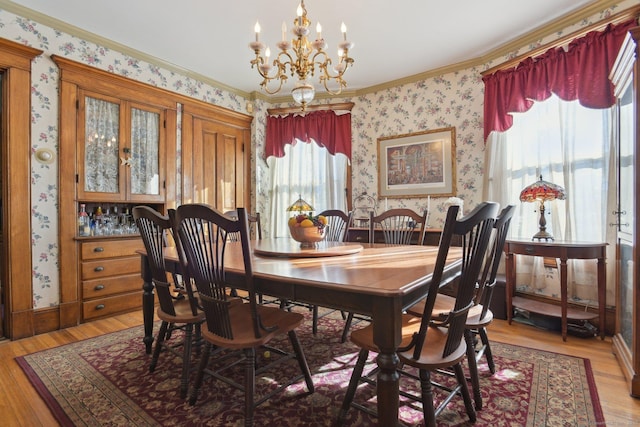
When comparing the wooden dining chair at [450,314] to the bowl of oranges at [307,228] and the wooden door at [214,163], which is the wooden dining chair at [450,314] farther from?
the wooden door at [214,163]

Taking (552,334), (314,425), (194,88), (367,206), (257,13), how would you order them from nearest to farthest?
(314,425)
(552,334)
(257,13)
(194,88)
(367,206)

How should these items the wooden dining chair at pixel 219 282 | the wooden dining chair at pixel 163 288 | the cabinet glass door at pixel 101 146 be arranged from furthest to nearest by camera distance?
the cabinet glass door at pixel 101 146 → the wooden dining chair at pixel 163 288 → the wooden dining chair at pixel 219 282

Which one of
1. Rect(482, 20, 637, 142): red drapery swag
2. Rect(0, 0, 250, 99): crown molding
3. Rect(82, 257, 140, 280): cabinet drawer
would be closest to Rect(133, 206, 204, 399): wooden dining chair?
Rect(82, 257, 140, 280): cabinet drawer

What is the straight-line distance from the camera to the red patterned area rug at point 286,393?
1.54 meters

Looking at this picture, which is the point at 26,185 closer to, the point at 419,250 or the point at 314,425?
the point at 314,425

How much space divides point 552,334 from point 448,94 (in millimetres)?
2631

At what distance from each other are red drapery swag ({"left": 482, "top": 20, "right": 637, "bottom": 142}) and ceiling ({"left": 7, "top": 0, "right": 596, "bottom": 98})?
0.32 metres

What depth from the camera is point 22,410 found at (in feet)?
5.34

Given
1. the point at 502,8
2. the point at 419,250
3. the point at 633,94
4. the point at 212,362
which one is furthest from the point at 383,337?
the point at 502,8

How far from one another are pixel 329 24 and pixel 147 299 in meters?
2.71

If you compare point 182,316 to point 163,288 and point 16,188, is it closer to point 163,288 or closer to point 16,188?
point 163,288

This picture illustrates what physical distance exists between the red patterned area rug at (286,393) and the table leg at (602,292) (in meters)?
0.55

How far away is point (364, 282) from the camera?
3.95 ft

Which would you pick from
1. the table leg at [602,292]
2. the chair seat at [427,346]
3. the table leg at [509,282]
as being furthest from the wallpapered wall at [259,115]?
the chair seat at [427,346]
